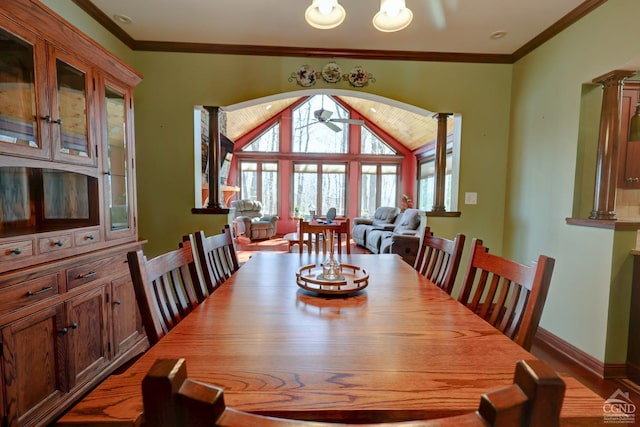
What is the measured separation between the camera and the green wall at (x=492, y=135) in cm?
209

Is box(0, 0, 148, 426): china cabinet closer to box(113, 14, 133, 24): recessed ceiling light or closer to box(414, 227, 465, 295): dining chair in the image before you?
box(113, 14, 133, 24): recessed ceiling light

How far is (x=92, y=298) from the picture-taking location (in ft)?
5.49

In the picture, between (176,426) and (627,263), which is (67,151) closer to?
(176,426)

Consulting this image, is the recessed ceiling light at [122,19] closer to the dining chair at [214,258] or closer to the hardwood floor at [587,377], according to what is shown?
the dining chair at [214,258]

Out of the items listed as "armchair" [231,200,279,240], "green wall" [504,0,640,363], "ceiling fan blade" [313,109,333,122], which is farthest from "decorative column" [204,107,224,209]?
"armchair" [231,200,279,240]

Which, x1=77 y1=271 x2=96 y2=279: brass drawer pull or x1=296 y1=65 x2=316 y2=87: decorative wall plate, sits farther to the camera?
x1=296 y1=65 x2=316 y2=87: decorative wall plate

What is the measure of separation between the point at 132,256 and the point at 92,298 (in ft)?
3.75

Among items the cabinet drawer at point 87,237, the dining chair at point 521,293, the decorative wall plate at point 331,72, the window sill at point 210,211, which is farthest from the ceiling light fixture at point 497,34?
the cabinet drawer at point 87,237

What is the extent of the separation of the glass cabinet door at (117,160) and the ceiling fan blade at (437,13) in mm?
2261

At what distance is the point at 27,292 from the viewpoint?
1312mm

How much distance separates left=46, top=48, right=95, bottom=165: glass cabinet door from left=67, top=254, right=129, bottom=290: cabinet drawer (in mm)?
606

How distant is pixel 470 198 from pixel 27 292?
3261 mm

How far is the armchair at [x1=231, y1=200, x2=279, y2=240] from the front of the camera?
7.11 metres

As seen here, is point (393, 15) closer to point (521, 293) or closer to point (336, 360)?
point (521, 293)
